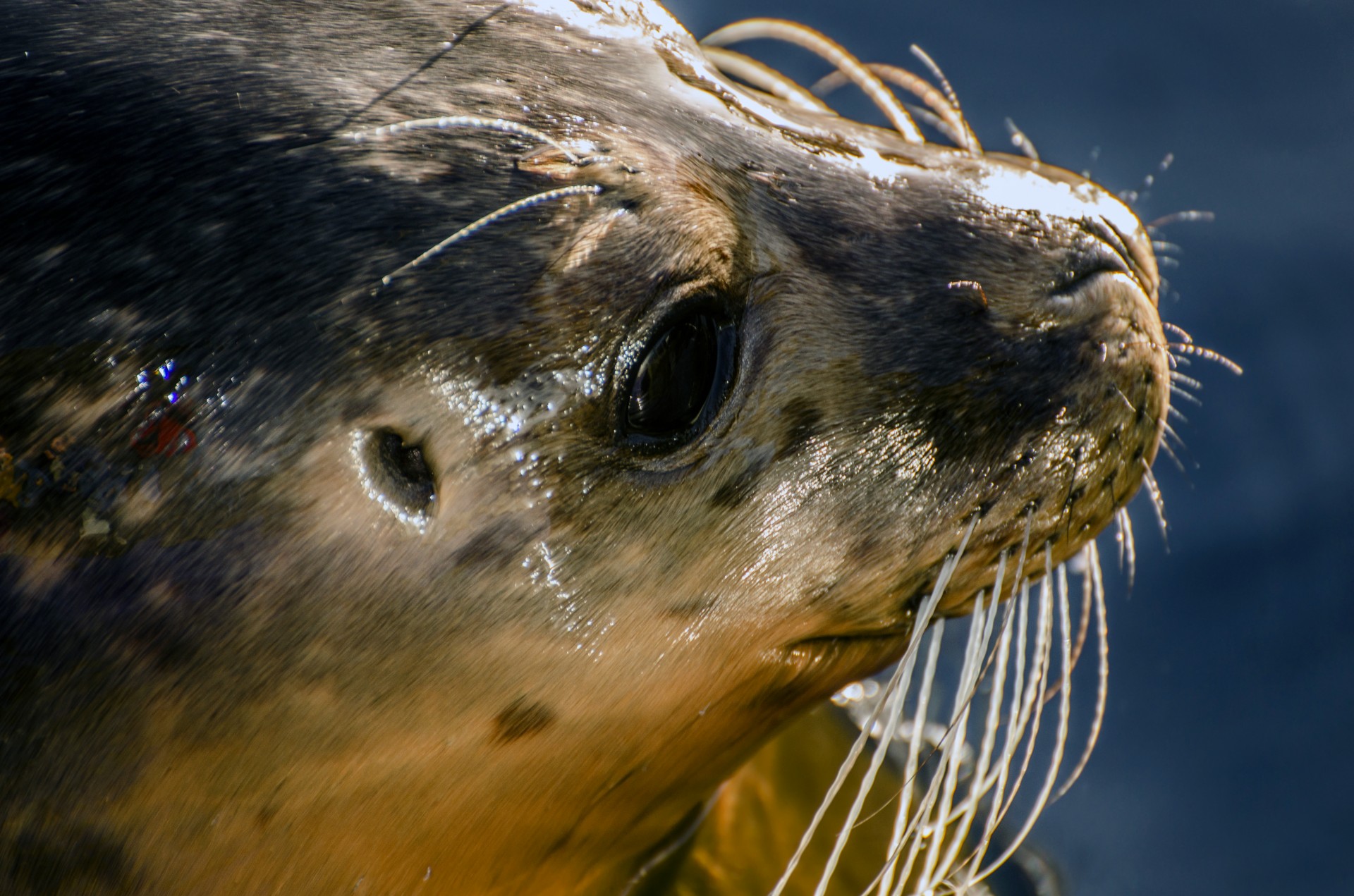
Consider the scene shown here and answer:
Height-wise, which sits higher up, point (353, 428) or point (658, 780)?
point (353, 428)

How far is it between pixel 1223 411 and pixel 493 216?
2.98 meters

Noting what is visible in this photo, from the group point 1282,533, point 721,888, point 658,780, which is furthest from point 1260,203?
point 658,780

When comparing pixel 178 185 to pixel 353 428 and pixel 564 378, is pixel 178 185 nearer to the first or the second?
pixel 353 428

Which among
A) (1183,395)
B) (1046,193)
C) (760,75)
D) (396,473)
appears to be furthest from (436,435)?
(1183,395)

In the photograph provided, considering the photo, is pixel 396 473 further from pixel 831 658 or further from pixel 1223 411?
pixel 1223 411

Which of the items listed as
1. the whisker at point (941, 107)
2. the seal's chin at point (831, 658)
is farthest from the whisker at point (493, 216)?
the whisker at point (941, 107)

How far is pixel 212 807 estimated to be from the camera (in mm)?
1649

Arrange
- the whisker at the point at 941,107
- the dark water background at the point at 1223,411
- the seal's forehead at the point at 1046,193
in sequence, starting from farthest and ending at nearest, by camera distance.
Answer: the dark water background at the point at 1223,411
the whisker at the point at 941,107
the seal's forehead at the point at 1046,193

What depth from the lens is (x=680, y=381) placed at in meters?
1.79

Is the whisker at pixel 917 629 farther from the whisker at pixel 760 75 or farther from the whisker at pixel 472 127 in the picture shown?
the whisker at pixel 760 75

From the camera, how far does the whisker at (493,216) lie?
1.66m

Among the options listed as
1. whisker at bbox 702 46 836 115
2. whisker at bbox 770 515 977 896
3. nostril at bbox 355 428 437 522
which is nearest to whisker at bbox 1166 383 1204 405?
whisker at bbox 770 515 977 896

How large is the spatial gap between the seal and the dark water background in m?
1.93

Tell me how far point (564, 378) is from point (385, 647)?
1.37ft
